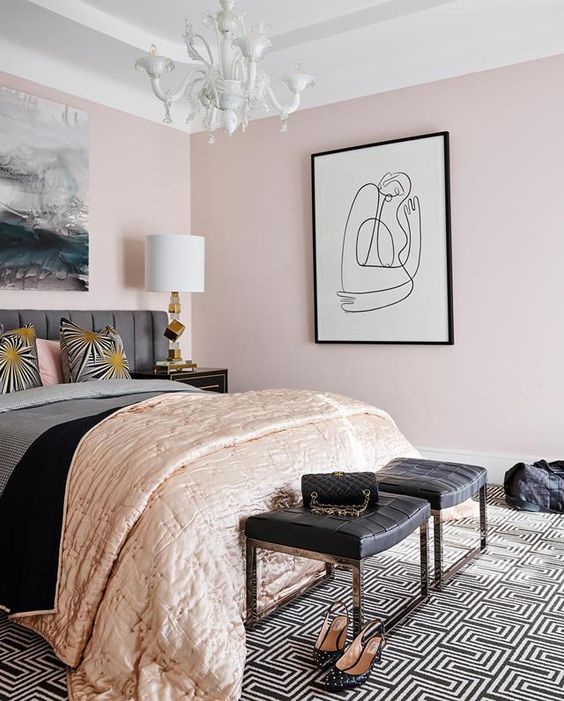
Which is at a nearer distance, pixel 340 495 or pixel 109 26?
pixel 340 495

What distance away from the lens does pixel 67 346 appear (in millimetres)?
3951

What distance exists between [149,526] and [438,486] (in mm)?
1199

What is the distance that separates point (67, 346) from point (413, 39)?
9.19 feet

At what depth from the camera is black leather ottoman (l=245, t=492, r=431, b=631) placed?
212 centimetres

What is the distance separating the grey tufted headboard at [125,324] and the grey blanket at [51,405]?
93 centimetres

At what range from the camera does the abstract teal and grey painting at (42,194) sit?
4.27 meters

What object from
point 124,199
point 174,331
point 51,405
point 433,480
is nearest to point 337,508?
point 433,480

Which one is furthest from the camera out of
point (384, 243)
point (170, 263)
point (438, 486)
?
point (170, 263)

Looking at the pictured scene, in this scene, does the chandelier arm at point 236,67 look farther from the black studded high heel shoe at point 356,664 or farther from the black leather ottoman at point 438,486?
the black studded high heel shoe at point 356,664

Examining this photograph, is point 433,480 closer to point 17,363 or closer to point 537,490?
point 537,490

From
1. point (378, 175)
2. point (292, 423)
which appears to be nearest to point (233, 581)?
point (292, 423)

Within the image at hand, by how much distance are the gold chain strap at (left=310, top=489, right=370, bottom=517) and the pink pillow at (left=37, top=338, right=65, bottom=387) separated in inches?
82.5

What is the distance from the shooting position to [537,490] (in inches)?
154

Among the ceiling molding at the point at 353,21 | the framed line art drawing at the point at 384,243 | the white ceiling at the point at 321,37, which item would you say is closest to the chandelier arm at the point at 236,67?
the white ceiling at the point at 321,37
